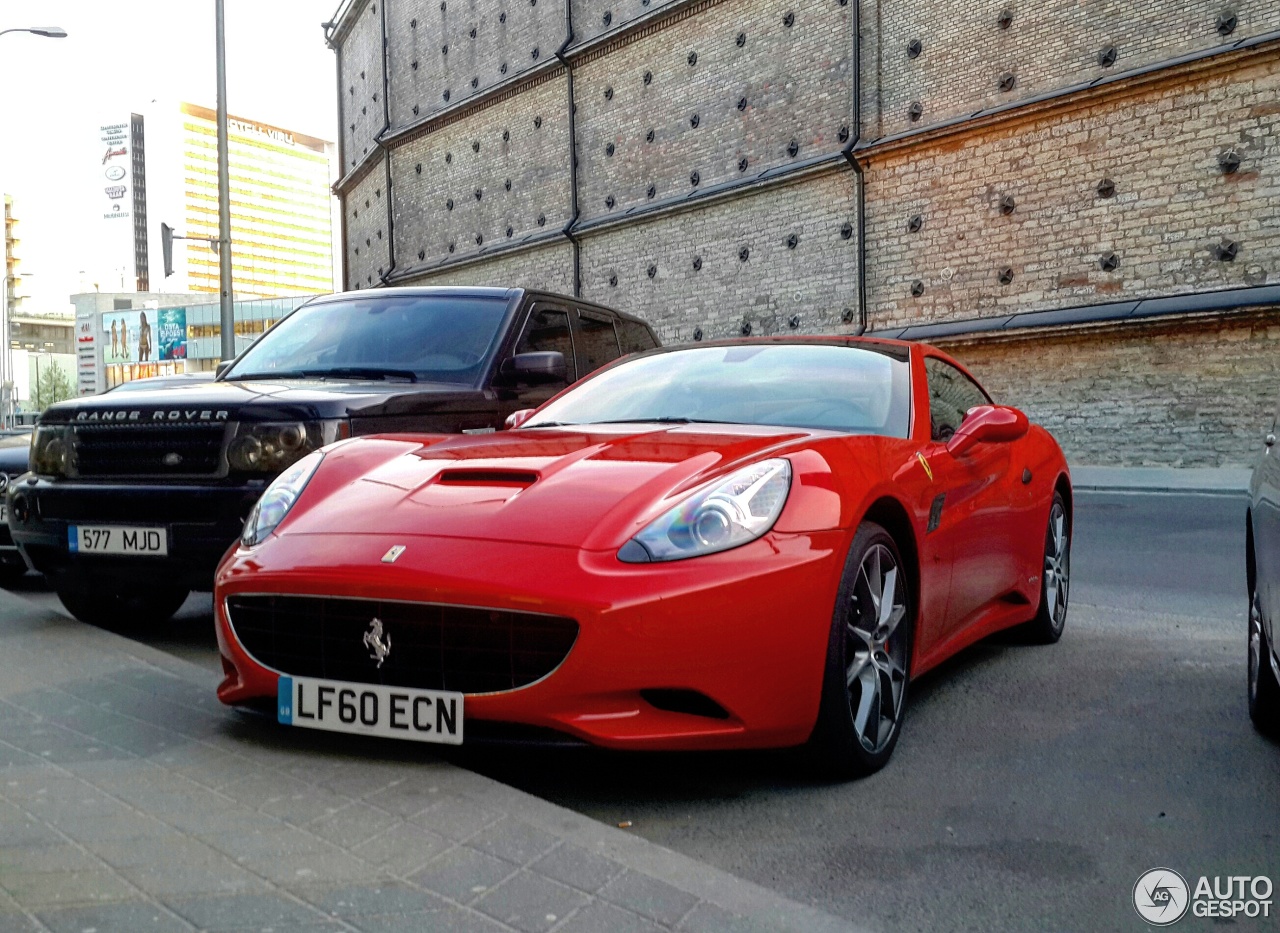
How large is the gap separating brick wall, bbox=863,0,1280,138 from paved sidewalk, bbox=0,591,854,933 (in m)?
20.3

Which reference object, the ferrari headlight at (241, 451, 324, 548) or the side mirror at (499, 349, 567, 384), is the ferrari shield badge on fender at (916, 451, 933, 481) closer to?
the ferrari headlight at (241, 451, 324, 548)

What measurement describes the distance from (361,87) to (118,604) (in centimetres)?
4325

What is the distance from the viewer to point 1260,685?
383cm

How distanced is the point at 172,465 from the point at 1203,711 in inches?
162

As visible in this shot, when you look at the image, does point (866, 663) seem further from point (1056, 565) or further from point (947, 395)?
point (1056, 565)

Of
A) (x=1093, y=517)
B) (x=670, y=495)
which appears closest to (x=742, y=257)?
(x=1093, y=517)

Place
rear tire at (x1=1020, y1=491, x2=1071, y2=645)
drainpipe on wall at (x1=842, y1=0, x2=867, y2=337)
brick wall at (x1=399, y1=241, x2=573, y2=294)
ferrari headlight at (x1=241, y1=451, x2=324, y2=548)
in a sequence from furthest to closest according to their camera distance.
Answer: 1. brick wall at (x1=399, y1=241, x2=573, y2=294)
2. drainpipe on wall at (x1=842, y1=0, x2=867, y2=337)
3. rear tire at (x1=1020, y1=491, x2=1071, y2=645)
4. ferrari headlight at (x1=241, y1=451, x2=324, y2=548)

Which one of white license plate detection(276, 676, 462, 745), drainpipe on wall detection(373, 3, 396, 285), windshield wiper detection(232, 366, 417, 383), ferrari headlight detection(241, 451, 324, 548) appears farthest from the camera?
drainpipe on wall detection(373, 3, 396, 285)

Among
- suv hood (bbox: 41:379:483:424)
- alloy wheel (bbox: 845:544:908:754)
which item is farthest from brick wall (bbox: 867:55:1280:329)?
alloy wheel (bbox: 845:544:908:754)

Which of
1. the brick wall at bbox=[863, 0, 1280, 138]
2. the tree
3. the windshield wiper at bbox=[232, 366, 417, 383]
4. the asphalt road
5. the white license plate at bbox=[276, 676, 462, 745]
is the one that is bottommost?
the asphalt road

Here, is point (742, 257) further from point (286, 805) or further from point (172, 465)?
point (286, 805)

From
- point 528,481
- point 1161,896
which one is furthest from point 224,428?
point 1161,896

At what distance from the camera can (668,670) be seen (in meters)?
2.96

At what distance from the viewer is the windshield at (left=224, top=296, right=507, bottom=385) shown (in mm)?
6191
